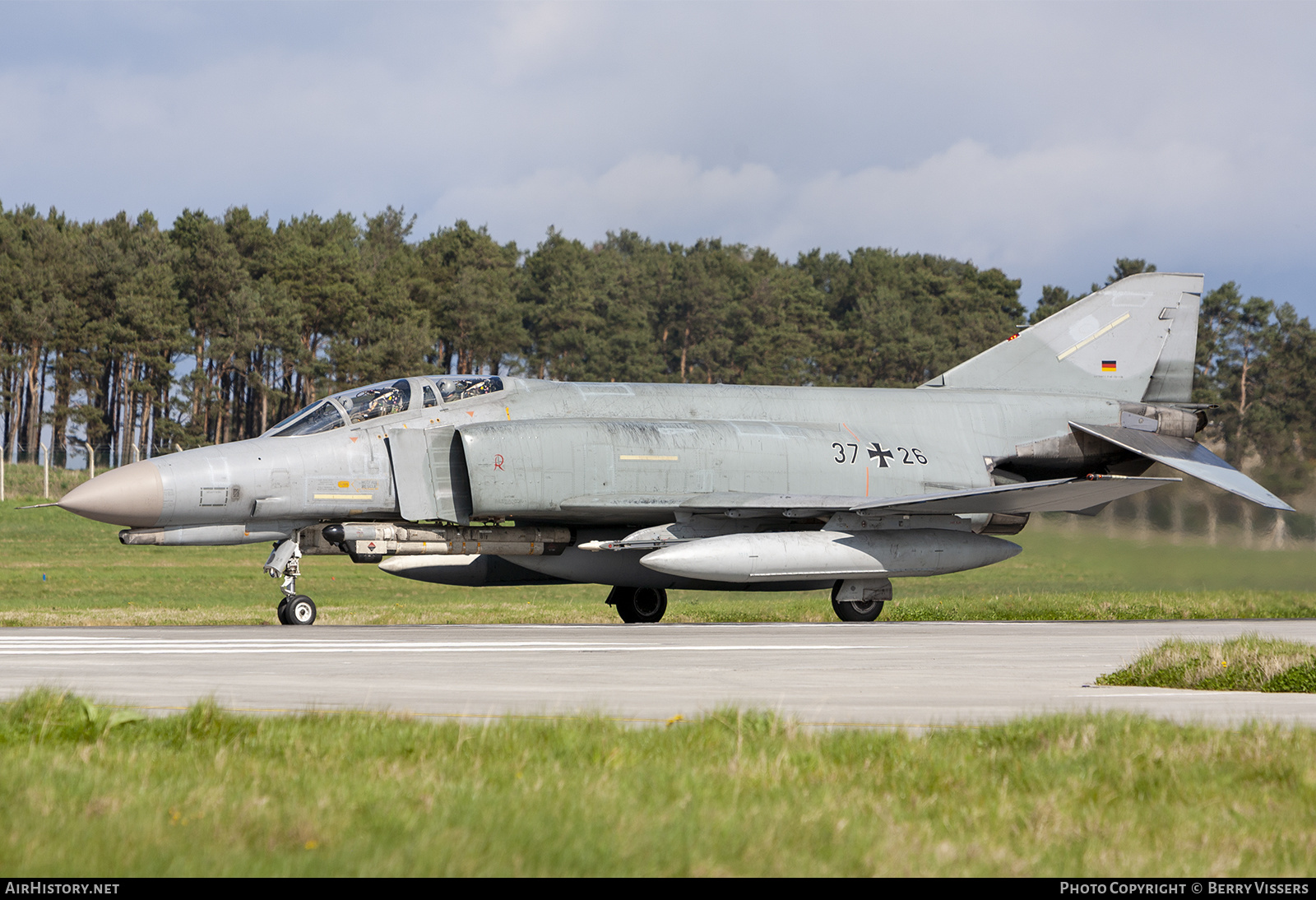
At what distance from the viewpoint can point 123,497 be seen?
14.6 meters

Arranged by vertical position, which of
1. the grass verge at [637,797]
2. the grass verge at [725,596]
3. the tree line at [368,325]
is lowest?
the grass verge at [725,596]

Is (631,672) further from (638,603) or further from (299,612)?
(638,603)

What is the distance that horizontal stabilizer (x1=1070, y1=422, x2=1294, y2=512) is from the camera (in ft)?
63.4

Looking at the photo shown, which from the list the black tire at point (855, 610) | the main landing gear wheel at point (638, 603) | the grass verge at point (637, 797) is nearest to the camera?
the grass verge at point (637, 797)

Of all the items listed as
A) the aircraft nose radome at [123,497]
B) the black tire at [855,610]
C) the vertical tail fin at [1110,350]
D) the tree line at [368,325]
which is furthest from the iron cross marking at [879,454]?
the tree line at [368,325]

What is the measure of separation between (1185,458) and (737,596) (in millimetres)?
11435

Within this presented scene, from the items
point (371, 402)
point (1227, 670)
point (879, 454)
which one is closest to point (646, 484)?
point (879, 454)

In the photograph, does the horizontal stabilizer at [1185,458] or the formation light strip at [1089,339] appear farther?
the formation light strip at [1089,339]

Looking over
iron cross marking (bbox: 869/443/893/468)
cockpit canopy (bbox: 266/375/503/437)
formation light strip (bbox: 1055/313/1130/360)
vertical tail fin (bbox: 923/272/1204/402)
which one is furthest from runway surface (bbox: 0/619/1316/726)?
formation light strip (bbox: 1055/313/1130/360)

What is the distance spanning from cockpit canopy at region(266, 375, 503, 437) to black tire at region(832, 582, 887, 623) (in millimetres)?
5322

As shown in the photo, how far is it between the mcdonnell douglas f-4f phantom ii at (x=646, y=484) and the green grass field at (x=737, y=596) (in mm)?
1610

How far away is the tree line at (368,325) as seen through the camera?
63.8 meters

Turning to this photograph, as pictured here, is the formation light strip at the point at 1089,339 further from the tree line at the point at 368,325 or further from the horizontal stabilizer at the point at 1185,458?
the tree line at the point at 368,325

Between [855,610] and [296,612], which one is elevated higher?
[296,612]
